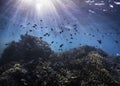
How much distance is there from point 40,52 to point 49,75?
736 cm

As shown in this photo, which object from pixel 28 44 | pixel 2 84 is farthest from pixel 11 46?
pixel 2 84

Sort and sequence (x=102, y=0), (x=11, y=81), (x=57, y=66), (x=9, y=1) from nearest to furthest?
(x=11, y=81) → (x=57, y=66) → (x=102, y=0) → (x=9, y=1)

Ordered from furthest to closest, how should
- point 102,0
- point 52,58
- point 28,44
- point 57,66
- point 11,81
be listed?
point 102,0, point 28,44, point 52,58, point 57,66, point 11,81

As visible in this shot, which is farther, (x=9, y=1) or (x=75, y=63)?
(x=9, y=1)

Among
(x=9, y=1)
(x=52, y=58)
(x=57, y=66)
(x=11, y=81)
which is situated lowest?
(x=52, y=58)

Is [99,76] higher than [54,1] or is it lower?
lower

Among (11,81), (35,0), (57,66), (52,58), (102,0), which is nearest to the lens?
(11,81)

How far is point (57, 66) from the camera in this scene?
13.4m

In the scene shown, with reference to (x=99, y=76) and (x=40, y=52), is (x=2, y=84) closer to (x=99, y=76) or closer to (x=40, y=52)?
(x=99, y=76)

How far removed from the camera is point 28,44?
61.0 feet

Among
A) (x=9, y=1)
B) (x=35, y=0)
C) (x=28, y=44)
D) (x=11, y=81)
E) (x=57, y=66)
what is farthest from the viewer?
(x=35, y=0)

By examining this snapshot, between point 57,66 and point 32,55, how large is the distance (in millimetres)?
4965

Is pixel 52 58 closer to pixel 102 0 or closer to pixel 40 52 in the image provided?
pixel 40 52

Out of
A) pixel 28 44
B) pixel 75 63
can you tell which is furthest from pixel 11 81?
pixel 28 44
